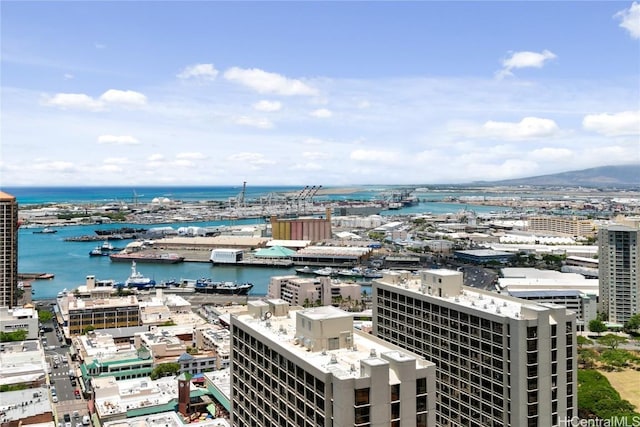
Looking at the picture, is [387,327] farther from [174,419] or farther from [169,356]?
[169,356]

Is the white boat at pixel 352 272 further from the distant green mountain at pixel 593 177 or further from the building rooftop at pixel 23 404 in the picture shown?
the distant green mountain at pixel 593 177

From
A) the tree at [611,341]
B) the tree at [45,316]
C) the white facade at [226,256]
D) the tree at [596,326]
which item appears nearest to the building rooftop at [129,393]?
the tree at [45,316]

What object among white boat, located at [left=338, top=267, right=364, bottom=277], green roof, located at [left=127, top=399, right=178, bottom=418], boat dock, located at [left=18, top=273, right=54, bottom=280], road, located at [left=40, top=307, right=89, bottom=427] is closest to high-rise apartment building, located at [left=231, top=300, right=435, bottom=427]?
green roof, located at [left=127, top=399, right=178, bottom=418]

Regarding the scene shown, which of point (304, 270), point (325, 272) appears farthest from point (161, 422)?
point (304, 270)

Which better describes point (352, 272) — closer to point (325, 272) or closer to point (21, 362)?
point (325, 272)

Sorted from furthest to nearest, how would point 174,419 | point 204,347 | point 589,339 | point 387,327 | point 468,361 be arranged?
point 589,339
point 204,347
point 174,419
point 387,327
point 468,361

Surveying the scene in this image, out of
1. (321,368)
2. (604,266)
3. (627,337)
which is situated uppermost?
(321,368)

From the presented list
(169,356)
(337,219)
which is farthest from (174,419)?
(337,219)
